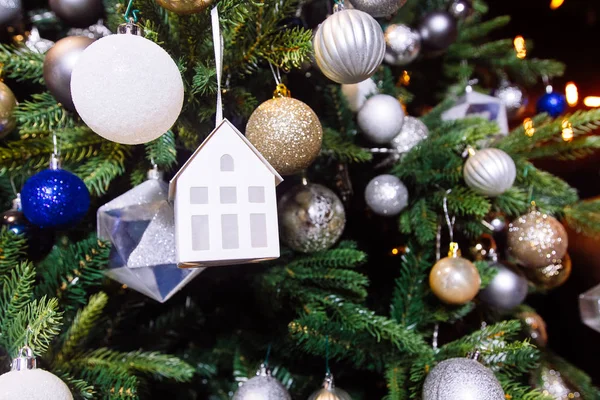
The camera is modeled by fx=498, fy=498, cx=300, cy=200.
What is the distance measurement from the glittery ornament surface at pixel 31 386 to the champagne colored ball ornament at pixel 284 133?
0.29 m

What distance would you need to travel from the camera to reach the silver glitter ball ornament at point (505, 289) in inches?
30.7

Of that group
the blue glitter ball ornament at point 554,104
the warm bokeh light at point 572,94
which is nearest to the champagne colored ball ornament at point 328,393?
the blue glitter ball ornament at point 554,104

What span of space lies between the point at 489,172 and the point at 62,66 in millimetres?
553

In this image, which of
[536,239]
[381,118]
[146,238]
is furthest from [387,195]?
[146,238]

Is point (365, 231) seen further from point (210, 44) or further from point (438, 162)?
point (210, 44)

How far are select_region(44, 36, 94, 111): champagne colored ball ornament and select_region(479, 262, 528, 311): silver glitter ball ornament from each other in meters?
0.66

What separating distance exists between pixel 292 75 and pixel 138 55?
14.7 inches

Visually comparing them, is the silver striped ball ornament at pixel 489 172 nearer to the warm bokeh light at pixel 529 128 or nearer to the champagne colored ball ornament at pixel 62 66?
the warm bokeh light at pixel 529 128

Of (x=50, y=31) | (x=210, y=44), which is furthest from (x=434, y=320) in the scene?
(x=50, y=31)

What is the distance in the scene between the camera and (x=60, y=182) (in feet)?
1.90

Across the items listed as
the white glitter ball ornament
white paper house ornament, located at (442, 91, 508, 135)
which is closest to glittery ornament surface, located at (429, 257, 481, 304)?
white paper house ornament, located at (442, 91, 508, 135)

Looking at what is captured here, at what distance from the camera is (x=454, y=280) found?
2.22ft

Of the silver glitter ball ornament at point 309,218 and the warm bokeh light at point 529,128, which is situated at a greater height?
the warm bokeh light at point 529,128

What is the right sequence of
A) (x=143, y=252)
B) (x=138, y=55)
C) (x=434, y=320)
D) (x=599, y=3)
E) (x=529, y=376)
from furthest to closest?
1. (x=599, y=3)
2. (x=529, y=376)
3. (x=434, y=320)
4. (x=143, y=252)
5. (x=138, y=55)
